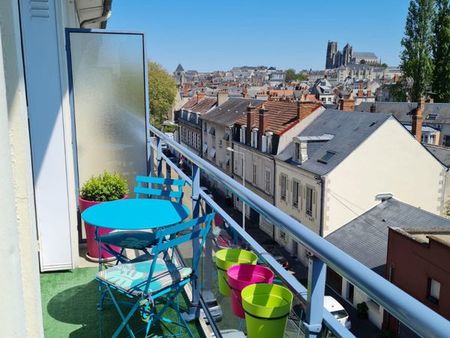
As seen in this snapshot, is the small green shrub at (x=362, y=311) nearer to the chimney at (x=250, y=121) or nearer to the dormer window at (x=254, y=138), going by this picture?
the dormer window at (x=254, y=138)

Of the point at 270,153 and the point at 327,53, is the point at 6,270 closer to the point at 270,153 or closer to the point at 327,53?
the point at 270,153

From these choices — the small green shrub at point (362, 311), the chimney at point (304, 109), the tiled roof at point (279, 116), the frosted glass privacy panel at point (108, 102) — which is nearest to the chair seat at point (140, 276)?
the frosted glass privacy panel at point (108, 102)

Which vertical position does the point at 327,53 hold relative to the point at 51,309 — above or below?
above

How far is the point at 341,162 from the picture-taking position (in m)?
17.5

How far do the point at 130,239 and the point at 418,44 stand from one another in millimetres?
40995

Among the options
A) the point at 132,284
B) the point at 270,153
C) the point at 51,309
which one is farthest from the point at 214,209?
the point at 270,153

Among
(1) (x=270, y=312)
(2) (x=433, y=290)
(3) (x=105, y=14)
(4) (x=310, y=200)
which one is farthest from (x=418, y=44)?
(1) (x=270, y=312)

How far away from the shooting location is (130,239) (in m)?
2.86

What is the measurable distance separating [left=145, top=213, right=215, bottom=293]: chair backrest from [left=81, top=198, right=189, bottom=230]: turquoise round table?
22 centimetres

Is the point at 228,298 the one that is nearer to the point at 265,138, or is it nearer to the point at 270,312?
the point at 270,312

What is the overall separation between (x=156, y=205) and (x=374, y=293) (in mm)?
2297

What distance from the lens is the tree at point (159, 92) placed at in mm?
33594

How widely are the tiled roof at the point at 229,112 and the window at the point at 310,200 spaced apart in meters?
10.5

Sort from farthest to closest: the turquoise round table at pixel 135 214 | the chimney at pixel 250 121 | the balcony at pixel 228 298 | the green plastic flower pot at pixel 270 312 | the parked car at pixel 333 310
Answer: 1. the chimney at pixel 250 121
2. the turquoise round table at pixel 135 214
3. the green plastic flower pot at pixel 270 312
4. the parked car at pixel 333 310
5. the balcony at pixel 228 298
